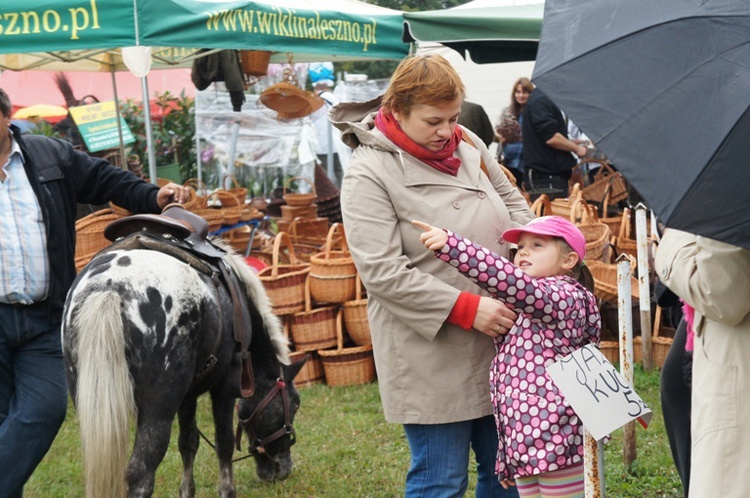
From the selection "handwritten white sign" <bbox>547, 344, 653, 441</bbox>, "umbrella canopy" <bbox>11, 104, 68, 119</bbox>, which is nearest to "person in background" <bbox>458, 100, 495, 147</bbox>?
"handwritten white sign" <bbox>547, 344, 653, 441</bbox>

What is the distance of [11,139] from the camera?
3.72m

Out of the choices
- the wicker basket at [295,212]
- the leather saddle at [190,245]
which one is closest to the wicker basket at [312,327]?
the leather saddle at [190,245]

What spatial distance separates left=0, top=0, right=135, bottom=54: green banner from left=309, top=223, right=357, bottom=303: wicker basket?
79.9 inches

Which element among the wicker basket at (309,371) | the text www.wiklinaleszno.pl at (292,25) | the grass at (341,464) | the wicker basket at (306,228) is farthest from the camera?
the wicker basket at (306,228)

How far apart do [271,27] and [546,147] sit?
3549 millimetres

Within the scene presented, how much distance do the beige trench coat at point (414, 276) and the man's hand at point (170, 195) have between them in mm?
1556

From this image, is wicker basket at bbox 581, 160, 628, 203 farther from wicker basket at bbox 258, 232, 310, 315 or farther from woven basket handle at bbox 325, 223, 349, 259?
wicker basket at bbox 258, 232, 310, 315

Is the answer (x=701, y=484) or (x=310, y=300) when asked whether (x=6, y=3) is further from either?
(x=701, y=484)

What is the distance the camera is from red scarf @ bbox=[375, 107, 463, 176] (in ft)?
9.49

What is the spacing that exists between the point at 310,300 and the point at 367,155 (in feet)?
13.3

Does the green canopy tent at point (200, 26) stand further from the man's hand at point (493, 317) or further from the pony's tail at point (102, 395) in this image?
the man's hand at point (493, 317)

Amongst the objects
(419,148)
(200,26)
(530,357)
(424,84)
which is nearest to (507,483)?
(530,357)

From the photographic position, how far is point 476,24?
7.93 m

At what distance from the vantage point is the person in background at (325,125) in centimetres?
1406
